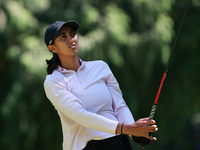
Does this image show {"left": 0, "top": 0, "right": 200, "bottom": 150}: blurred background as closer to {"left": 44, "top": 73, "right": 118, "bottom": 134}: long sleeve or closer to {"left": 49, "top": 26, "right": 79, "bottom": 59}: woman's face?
{"left": 49, "top": 26, "right": 79, "bottom": 59}: woman's face

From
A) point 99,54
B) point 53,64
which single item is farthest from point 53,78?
point 99,54

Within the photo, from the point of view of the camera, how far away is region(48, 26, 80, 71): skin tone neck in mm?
2557

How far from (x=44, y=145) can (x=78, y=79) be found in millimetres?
5433

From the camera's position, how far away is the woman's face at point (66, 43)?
2.55 m

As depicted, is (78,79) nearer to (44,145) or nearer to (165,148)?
(44,145)

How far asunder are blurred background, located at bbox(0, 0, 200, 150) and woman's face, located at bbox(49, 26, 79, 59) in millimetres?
3610

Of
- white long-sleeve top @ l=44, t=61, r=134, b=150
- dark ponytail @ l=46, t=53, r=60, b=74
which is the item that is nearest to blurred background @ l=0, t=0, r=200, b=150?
dark ponytail @ l=46, t=53, r=60, b=74

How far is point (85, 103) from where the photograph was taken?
244cm

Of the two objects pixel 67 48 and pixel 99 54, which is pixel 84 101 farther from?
pixel 99 54

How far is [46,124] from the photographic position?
7391 mm

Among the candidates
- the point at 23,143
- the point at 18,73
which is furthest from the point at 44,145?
the point at 18,73

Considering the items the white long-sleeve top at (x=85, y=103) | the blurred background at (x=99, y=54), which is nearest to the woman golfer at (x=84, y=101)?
the white long-sleeve top at (x=85, y=103)

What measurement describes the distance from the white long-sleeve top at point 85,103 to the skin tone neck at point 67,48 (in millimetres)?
62

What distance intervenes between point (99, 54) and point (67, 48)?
4.17 metres
